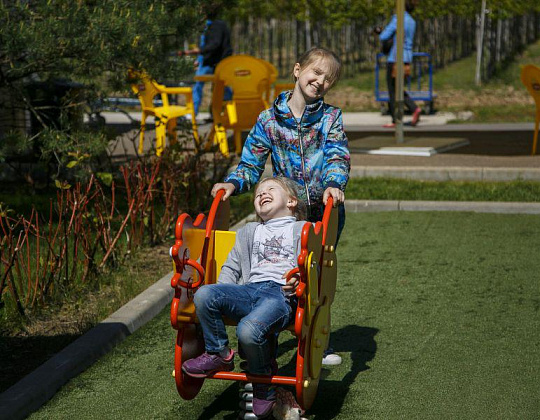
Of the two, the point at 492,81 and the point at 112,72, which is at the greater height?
the point at 112,72

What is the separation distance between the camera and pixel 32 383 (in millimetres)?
4332

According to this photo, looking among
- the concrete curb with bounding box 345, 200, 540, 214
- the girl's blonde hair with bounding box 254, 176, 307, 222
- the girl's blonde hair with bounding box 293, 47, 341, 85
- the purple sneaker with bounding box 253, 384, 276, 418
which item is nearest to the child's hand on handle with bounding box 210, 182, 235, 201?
the girl's blonde hair with bounding box 254, 176, 307, 222

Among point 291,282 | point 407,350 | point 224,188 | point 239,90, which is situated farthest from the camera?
point 239,90

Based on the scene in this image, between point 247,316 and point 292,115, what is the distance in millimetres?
1094

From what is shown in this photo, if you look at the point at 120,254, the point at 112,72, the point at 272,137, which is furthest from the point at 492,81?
the point at 272,137

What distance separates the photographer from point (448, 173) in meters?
10.2

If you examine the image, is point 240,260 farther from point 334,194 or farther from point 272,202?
point 334,194

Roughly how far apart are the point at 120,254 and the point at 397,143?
6504 mm

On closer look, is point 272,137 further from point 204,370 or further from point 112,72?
point 112,72

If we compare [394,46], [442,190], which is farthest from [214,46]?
[442,190]

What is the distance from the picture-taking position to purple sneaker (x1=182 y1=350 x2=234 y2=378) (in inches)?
150

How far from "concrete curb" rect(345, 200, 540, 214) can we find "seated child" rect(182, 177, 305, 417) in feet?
15.7

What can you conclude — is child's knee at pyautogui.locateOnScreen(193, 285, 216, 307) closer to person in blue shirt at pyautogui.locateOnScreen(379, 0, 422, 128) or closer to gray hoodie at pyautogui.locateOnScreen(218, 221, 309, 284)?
gray hoodie at pyautogui.locateOnScreen(218, 221, 309, 284)

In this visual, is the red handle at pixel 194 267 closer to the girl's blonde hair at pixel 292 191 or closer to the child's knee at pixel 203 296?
the child's knee at pixel 203 296
